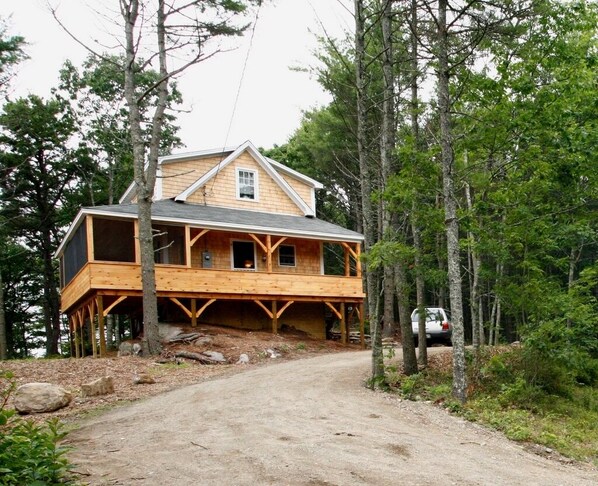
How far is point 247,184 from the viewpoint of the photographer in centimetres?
2255

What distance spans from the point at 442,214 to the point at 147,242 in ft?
27.0

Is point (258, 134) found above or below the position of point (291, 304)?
above

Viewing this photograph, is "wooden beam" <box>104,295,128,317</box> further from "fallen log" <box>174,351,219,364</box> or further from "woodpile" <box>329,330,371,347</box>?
"woodpile" <box>329,330,371,347</box>

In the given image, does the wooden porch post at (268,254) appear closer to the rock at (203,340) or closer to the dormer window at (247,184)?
the dormer window at (247,184)

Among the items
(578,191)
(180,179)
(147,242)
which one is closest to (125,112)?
(180,179)

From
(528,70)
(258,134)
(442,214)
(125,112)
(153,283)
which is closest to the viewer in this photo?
(528,70)

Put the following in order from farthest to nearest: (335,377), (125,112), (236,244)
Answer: (125,112)
(236,244)
(335,377)

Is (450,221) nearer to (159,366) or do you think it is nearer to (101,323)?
(159,366)

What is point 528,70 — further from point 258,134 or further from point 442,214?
point 258,134

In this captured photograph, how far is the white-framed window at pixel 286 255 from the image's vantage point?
21953mm

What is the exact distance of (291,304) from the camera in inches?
862

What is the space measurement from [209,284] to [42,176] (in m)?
13.8

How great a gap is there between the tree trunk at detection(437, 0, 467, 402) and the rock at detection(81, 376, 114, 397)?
6.05m

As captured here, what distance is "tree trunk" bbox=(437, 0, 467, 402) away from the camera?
9.31 metres
